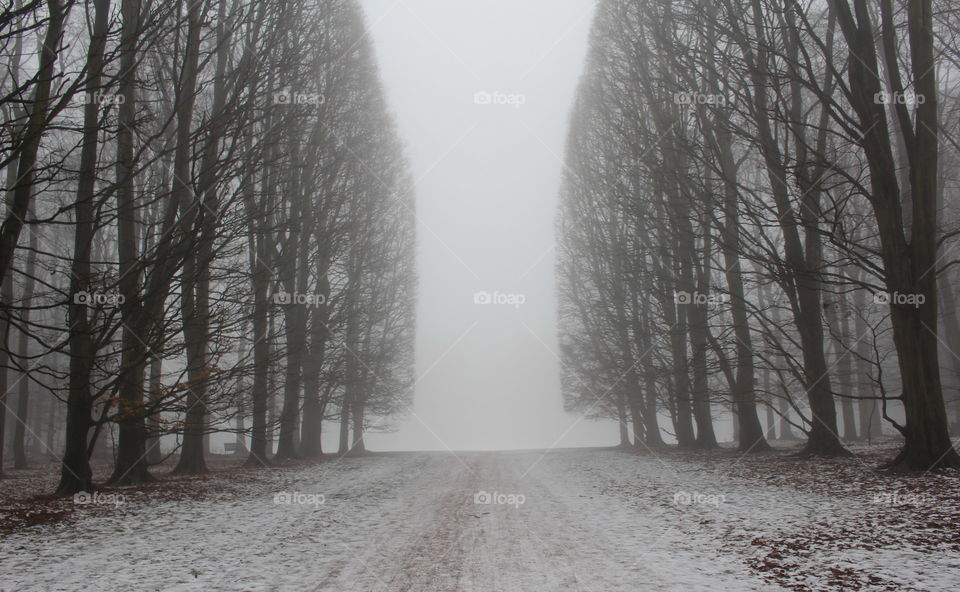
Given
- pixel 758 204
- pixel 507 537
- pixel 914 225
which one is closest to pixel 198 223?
pixel 507 537

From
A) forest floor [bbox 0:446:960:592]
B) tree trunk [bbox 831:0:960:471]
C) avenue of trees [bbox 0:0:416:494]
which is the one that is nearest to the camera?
forest floor [bbox 0:446:960:592]

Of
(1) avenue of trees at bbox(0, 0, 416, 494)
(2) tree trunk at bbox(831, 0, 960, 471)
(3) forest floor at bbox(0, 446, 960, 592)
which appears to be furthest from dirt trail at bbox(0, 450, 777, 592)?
(2) tree trunk at bbox(831, 0, 960, 471)

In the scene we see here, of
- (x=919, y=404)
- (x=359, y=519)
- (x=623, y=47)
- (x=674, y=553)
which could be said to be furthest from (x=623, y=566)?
(x=623, y=47)

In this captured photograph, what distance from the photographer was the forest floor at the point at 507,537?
197 inches

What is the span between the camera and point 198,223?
832 cm

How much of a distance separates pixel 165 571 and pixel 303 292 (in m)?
13.5

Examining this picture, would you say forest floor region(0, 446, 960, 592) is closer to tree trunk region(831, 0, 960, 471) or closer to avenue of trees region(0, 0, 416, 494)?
tree trunk region(831, 0, 960, 471)

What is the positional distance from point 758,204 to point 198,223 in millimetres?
11616

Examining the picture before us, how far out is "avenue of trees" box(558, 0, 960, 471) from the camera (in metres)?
9.64

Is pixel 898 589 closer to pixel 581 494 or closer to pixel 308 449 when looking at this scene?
pixel 581 494

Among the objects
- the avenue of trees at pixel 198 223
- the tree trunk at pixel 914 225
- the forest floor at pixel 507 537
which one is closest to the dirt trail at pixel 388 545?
the forest floor at pixel 507 537

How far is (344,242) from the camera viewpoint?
687 inches

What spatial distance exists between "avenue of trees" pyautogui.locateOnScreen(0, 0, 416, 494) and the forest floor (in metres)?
1.67

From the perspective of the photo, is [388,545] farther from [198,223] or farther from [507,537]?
[198,223]
